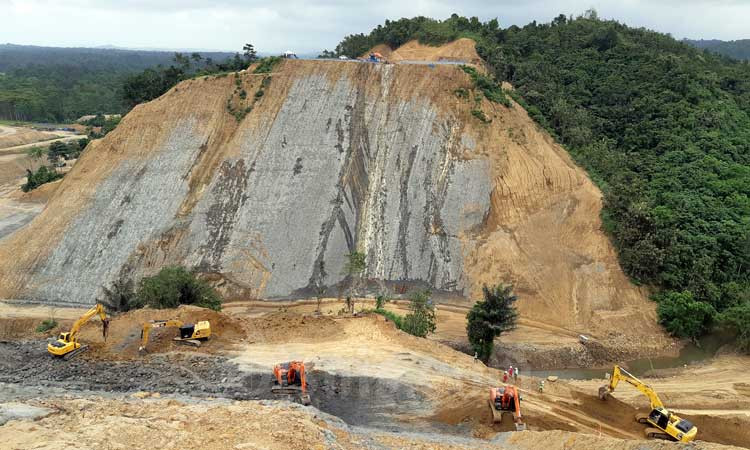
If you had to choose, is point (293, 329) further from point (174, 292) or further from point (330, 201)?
point (330, 201)

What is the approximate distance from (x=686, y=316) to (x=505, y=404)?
17444 mm

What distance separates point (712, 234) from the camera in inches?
1307

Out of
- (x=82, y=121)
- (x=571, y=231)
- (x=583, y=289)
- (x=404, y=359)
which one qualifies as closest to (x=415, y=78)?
(x=571, y=231)

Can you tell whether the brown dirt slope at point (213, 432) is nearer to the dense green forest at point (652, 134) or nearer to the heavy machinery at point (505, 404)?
the heavy machinery at point (505, 404)

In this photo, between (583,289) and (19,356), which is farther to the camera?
(583,289)

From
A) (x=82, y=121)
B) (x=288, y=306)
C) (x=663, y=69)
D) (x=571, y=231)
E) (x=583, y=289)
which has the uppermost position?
(x=663, y=69)

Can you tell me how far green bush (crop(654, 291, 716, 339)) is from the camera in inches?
1153

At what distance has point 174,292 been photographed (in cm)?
2598

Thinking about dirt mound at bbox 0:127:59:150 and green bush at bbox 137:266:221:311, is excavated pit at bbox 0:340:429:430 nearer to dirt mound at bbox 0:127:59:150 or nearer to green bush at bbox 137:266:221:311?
green bush at bbox 137:266:221:311

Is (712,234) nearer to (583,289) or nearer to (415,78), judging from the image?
(583,289)

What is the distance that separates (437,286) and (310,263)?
8116 mm

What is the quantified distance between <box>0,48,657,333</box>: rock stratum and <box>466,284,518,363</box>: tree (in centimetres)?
677

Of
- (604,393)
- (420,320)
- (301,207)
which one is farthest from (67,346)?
(604,393)

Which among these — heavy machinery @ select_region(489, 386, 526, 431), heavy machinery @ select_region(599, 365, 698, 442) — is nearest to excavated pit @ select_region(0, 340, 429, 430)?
heavy machinery @ select_region(489, 386, 526, 431)
